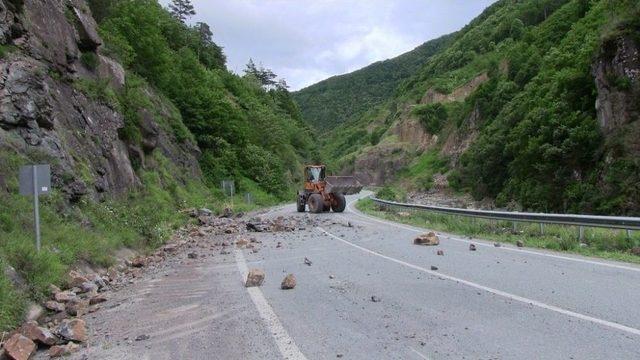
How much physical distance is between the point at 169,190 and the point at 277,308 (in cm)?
2200

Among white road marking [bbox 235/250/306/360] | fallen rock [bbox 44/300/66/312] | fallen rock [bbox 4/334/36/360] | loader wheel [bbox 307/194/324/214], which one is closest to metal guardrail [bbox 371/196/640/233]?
white road marking [bbox 235/250/306/360]

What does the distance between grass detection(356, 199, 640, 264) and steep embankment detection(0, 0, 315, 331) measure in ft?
33.2

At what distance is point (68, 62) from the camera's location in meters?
19.0

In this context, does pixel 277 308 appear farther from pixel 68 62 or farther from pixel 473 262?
pixel 68 62

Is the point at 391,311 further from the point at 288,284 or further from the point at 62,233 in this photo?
the point at 62,233

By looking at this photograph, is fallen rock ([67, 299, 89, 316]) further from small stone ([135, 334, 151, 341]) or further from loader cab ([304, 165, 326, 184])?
loader cab ([304, 165, 326, 184])

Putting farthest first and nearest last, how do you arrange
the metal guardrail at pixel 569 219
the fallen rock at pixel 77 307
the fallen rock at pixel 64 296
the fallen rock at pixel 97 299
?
the metal guardrail at pixel 569 219 < the fallen rock at pixel 97 299 < the fallen rock at pixel 64 296 < the fallen rock at pixel 77 307

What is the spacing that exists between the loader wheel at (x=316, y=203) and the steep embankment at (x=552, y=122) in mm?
13775

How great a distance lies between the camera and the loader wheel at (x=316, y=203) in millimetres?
28750

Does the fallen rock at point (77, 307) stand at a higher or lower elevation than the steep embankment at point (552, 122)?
lower

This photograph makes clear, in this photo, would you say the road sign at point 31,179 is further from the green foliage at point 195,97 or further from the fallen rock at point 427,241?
the green foliage at point 195,97

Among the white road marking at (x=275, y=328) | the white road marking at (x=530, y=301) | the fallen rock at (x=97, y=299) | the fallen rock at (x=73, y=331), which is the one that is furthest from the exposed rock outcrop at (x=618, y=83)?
the fallen rock at (x=73, y=331)

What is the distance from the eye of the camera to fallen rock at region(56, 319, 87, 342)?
6.14m

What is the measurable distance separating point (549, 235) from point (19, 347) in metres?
13.2
